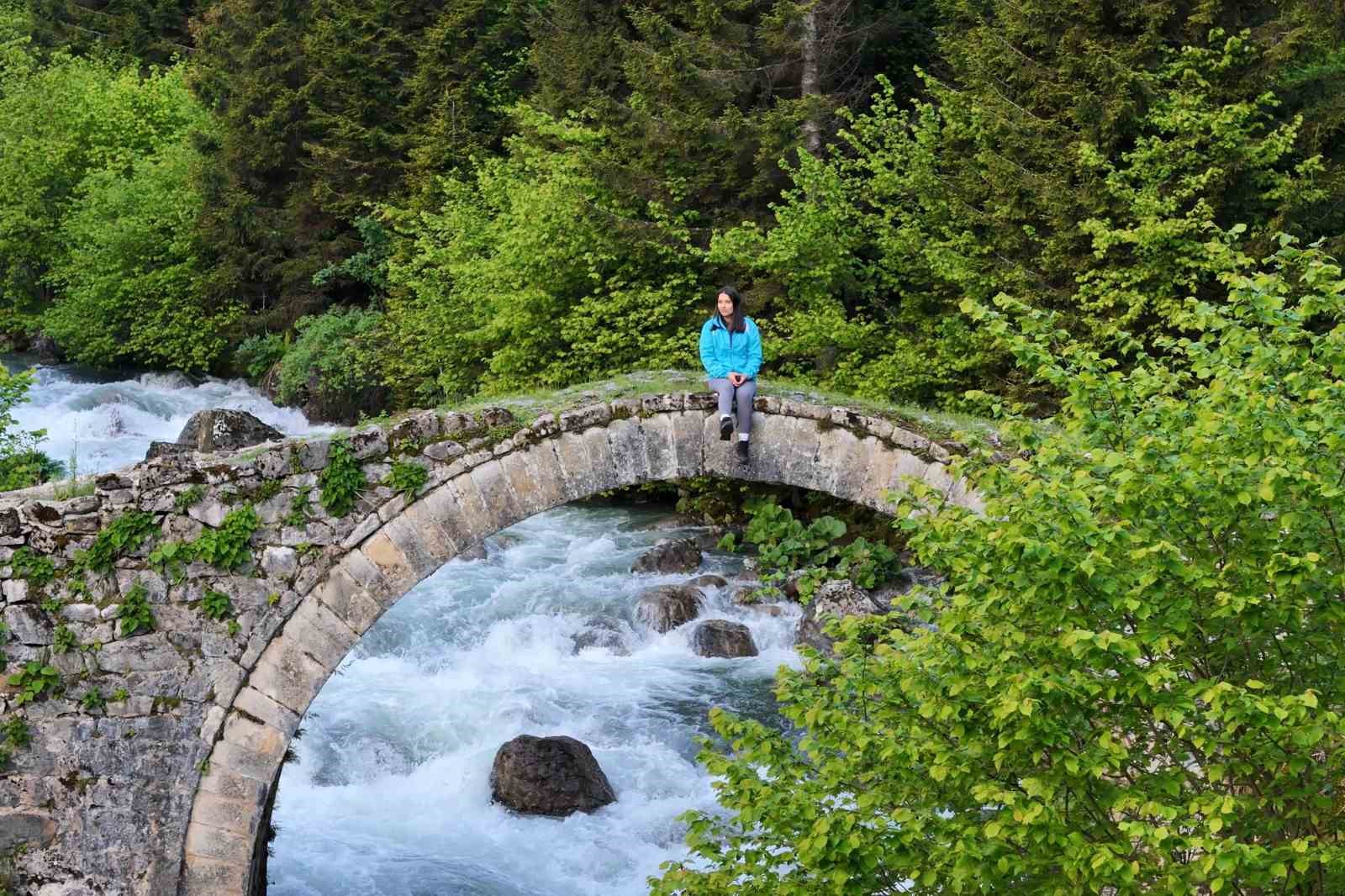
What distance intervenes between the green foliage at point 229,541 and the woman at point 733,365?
2987 mm

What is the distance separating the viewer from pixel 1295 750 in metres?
5.33

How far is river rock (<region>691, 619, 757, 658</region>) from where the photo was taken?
14.3m

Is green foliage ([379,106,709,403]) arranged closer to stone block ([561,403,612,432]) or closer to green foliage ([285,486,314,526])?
stone block ([561,403,612,432])

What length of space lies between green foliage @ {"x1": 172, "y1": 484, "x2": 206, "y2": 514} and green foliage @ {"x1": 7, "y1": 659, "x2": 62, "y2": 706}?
126 cm

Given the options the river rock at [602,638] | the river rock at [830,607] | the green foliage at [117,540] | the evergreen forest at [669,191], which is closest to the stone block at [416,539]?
the green foliage at [117,540]

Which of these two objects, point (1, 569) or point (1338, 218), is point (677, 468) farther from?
point (1338, 218)

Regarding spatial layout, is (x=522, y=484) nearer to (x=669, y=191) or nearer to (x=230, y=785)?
(x=230, y=785)

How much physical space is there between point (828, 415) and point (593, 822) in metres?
4.87

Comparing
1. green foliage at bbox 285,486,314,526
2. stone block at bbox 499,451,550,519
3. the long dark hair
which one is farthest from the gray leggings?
green foliage at bbox 285,486,314,526

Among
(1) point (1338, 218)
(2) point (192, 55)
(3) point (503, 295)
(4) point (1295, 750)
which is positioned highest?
(2) point (192, 55)

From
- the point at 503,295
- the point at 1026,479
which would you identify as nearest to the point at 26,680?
the point at 1026,479

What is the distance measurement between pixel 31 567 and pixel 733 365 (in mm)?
4518

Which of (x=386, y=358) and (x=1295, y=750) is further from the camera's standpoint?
(x=386, y=358)

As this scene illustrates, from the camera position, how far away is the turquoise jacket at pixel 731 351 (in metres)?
8.72
